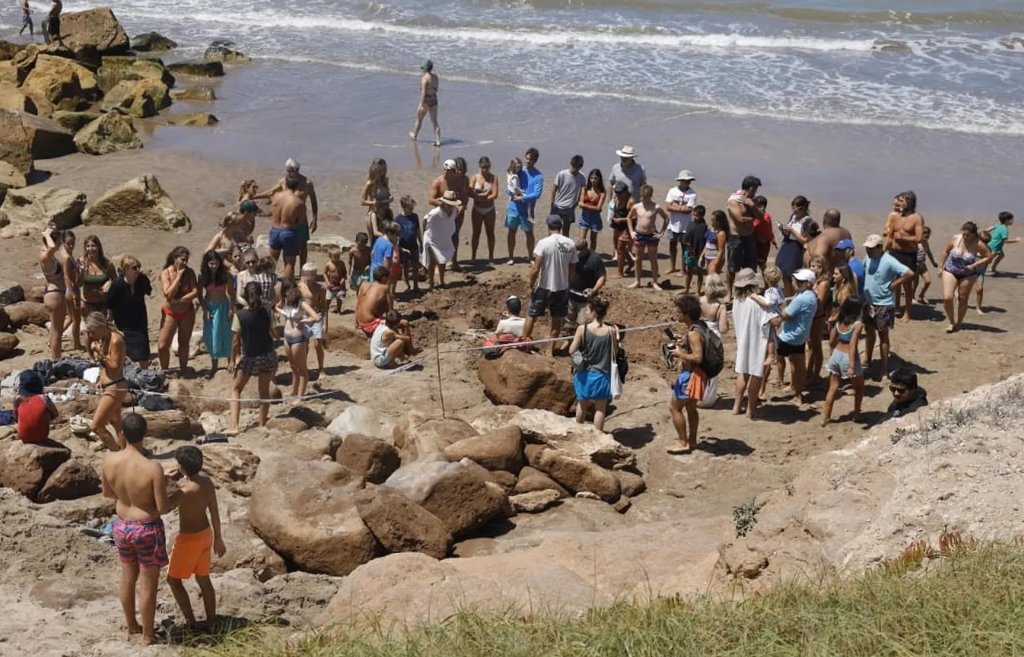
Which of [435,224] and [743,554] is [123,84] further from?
[743,554]

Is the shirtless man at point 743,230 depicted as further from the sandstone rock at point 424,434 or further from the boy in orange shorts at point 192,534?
the boy in orange shorts at point 192,534

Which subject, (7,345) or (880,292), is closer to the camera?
(7,345)

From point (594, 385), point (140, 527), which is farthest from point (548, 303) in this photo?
point (140, 527)

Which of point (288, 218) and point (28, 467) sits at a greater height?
point (288, 218)

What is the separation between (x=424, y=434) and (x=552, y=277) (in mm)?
3044

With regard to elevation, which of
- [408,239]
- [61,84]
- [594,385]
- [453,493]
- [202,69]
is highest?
[202,69]

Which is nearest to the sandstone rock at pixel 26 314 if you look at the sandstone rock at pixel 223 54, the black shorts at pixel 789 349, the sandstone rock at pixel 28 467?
the sandstone rock at pixel 28 467

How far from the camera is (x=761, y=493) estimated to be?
1105cm

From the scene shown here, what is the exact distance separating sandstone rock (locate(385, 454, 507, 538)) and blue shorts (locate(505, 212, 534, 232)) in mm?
6602

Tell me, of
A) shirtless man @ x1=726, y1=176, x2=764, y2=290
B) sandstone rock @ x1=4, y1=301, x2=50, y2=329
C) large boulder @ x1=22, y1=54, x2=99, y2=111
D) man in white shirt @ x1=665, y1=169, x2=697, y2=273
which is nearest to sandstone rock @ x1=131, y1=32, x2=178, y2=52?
large boulder @ x1=22, y1=54, x2=99, y2=111

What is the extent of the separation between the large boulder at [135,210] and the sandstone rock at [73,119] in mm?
5511

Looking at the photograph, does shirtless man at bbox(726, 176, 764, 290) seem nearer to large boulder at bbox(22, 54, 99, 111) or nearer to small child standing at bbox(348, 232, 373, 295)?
small child standing at bbox(348, 232, 373, 295)

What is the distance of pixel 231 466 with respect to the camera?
34.5 ft

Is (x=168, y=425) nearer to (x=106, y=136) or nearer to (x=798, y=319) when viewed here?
(x=798, y=319)
